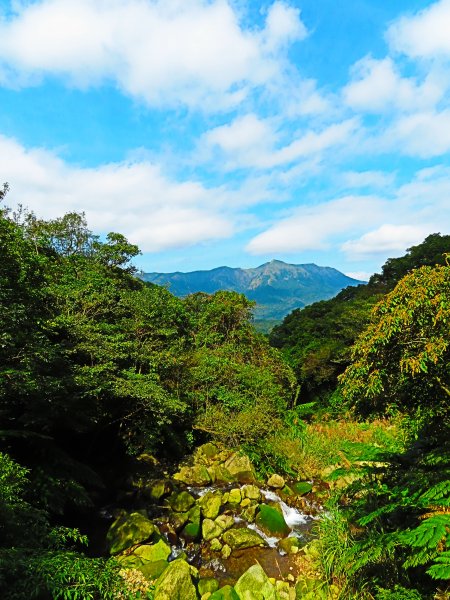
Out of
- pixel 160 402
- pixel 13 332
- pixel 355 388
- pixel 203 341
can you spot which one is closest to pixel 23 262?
pixel 13 332

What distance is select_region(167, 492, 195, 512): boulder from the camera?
11789 millimetres

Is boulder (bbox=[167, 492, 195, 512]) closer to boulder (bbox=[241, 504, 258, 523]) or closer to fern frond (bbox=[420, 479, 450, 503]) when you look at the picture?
boulder (bbox=[241, 504, 258, 523])

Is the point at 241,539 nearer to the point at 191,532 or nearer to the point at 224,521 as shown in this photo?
the point at 224,521

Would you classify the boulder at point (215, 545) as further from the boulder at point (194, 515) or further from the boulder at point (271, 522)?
the boulder at point (271, 522)

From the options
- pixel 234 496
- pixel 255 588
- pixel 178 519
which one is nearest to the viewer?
pixel 255 588

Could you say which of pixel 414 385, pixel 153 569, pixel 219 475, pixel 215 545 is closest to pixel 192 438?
pixel 219 475

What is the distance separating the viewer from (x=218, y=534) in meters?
10.7

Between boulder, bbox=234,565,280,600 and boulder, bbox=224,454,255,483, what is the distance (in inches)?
240

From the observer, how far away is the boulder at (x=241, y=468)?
46.0 ft

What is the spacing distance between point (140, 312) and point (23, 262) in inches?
265

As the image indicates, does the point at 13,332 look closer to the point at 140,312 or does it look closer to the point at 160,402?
the point at 160,402

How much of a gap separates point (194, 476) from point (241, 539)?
404 centimetres

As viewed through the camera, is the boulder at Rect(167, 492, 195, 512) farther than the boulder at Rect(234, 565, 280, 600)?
Yes

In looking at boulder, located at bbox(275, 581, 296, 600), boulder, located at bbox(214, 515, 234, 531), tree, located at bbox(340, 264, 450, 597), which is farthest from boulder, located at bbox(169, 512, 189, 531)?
tree, located at bbox(340, 264, 450, 597)
